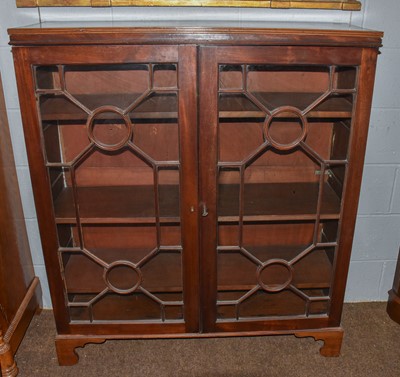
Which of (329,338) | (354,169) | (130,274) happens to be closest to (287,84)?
(354,169)

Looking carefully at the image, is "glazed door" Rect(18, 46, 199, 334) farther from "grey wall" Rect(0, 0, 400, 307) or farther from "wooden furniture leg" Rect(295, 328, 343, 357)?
"wooden furniture leg" Rect(295, 328, 343, 357)

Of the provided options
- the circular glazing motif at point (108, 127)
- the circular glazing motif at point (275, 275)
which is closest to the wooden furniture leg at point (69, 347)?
the circular glazing motif at point (275, 275)

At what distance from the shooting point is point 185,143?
56.4 inches

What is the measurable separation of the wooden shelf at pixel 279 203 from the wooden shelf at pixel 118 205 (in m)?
0.19

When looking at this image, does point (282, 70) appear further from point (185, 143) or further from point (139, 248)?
point (139, 248)

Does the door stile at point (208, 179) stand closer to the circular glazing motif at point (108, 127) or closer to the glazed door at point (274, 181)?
the glazed door at point (274, 181)

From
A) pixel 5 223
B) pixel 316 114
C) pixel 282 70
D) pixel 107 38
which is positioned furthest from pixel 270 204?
pixel 5 223

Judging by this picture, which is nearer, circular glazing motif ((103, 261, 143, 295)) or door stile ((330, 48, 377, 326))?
door stile ((330, 48, 377, 326))

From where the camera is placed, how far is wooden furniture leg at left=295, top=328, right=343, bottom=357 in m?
1.77

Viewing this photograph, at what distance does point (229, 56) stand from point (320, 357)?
1243 millimetres

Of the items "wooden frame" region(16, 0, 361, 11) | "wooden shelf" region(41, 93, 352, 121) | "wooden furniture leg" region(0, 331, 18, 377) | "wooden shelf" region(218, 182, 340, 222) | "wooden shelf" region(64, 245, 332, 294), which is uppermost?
"wooden frame" region(16, 0, 361, 11)

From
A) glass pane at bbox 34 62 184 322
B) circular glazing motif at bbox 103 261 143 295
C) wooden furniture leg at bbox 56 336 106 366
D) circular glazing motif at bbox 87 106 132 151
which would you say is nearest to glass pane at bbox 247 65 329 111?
glass pane at bbox 34 62 184 322

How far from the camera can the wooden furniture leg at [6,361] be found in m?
1.67

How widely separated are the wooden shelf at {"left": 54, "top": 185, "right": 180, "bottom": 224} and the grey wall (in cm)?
36
